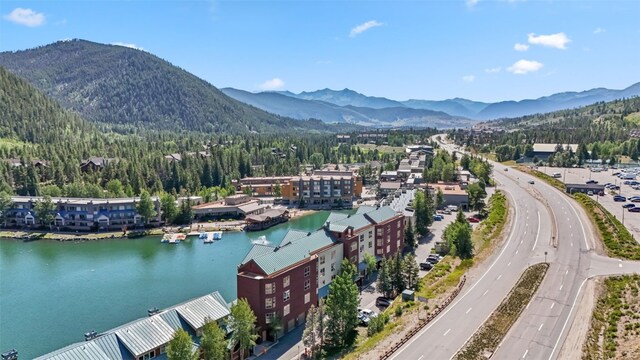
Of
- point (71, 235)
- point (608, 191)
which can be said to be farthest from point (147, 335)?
point (608, 191)

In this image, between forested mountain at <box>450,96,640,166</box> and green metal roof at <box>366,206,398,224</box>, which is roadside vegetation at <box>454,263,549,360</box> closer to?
green metal roof at <box>366,206,398,224</box>

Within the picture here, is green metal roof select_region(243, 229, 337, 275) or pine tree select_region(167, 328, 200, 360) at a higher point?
green metal roof select_region(243, 229, 337, 275)

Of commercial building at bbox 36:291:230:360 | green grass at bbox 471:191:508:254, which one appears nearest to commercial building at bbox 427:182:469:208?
green grass at bbox 471:191:508:254

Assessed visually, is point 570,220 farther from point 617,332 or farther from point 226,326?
point 226,326

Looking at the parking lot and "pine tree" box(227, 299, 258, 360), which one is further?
the parking lot

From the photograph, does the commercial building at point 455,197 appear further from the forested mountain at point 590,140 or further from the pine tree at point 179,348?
the pine tree at point 179,348

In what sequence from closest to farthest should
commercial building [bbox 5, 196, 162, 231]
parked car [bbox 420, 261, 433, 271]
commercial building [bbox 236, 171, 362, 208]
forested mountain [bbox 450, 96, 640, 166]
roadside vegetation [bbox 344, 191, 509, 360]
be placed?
roadside vegetation [bbox 344, 191, 509, 360] → parked car [bbox 420, 261, 433, 271] → commercial building [bbox 5, 196, 162, 231] → commercial building [bbox 236, 171, 362, 208] → forested mountain [bbox 450, 96, 640, 166]

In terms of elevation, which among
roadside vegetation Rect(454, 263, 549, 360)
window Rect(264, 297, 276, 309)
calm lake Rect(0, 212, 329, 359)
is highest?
window Rect(264, 297, 276, 309)
